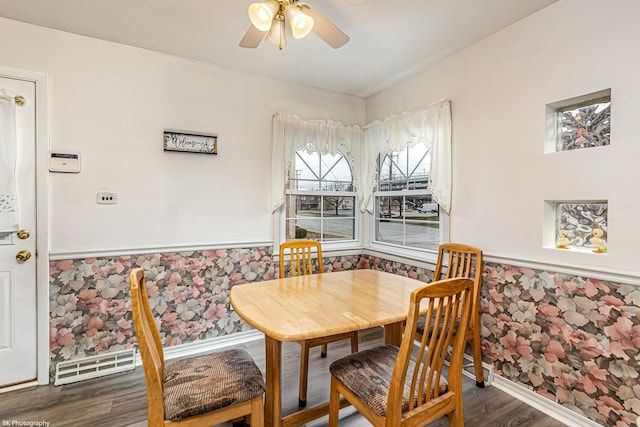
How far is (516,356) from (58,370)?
Result: 3.19m

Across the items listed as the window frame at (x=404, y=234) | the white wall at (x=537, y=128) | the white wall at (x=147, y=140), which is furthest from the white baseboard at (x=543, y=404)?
the white wall at (x=147, y=140)

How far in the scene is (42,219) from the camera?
219 centimetres

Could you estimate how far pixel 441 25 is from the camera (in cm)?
213

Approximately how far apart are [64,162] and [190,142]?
2.88 feet

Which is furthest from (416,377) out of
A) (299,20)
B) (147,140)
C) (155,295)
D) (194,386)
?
(147,140)

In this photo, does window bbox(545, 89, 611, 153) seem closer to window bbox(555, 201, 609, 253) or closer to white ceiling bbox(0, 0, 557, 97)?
window bbox(555, 201, 609, 253)

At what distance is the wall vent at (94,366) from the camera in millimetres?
2221

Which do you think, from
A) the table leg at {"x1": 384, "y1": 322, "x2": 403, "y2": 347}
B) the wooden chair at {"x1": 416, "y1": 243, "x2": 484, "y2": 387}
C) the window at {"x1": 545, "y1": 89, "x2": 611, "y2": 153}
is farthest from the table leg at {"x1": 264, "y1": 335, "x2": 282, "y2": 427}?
the window at {"x1": 545, "y1": 89, "x2": 611, "y2": 153}

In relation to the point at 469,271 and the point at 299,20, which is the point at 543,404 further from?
the point at 299,20

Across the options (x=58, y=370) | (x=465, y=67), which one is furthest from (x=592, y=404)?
(x=58, y=370)

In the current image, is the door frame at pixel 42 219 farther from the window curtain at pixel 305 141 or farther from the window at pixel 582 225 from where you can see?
the window at pixel 582 225

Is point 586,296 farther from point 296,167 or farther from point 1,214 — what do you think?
point 1,214

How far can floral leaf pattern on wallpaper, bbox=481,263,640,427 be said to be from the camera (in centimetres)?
162

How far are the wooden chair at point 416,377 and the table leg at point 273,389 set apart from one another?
263mm
